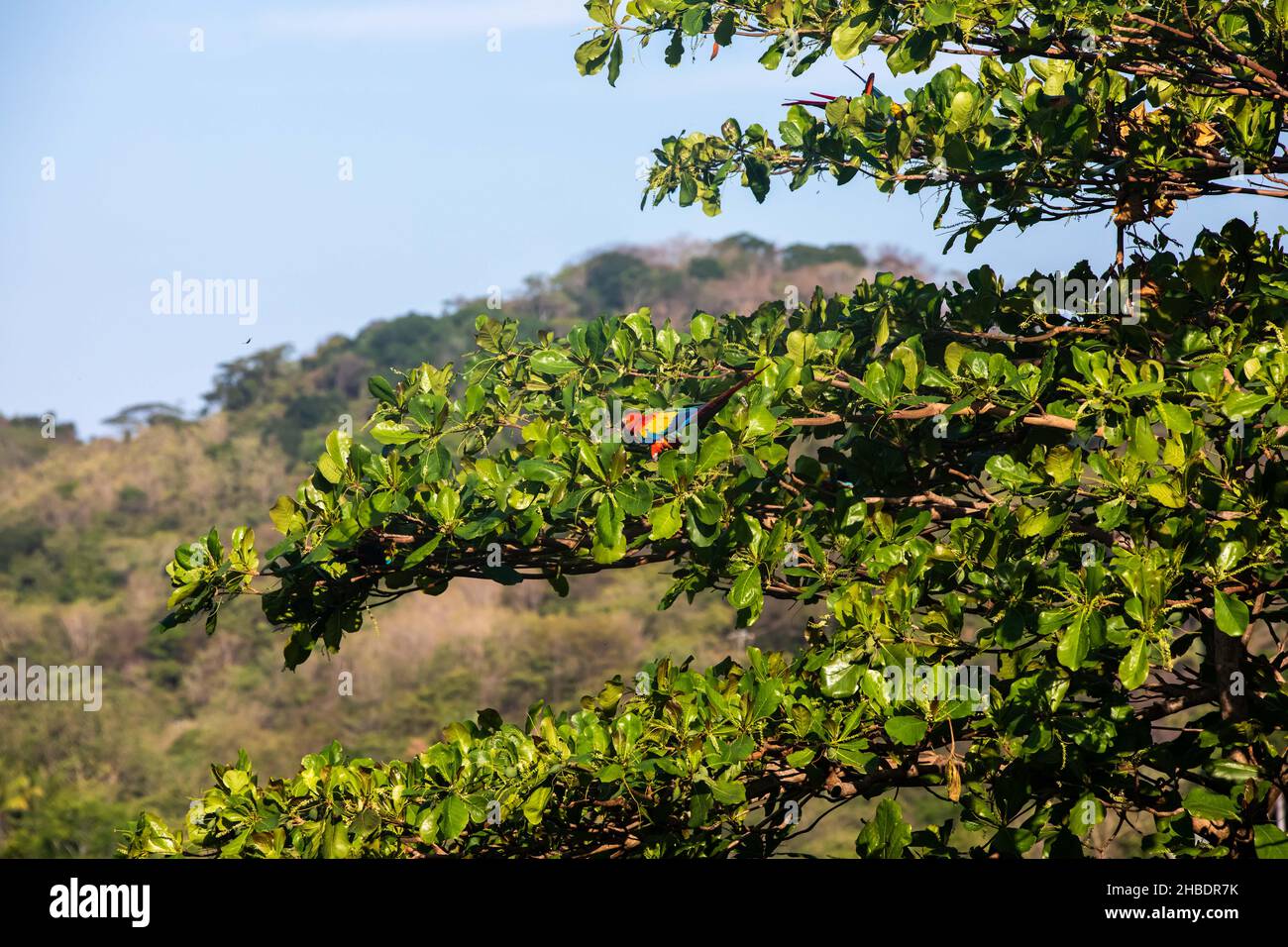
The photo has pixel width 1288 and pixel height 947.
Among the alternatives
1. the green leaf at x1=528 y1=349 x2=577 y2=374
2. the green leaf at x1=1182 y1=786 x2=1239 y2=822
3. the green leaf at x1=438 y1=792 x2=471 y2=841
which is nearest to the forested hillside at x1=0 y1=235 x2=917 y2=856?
the green leaf at x1=528 y1=349 x2=577 y2=374

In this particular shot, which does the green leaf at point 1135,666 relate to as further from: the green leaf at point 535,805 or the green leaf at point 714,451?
the green leaf at point 535,805

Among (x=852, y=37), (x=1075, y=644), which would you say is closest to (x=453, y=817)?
(x=1075, y=644)

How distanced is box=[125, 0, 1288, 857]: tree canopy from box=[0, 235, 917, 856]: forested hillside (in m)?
12.9

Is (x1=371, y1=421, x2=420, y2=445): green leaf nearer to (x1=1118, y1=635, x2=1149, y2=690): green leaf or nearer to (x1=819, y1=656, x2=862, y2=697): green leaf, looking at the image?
(x1=819, y1=656, x2=862, y2=697): green leaf

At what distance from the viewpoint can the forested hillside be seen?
25.9 m

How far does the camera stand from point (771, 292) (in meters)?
51.6

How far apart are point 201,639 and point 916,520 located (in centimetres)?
3119

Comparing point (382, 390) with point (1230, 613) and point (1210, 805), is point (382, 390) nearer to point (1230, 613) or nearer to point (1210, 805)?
point (1230, 613)

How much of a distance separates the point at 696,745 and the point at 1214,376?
1.77 metres

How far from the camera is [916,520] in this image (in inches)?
157

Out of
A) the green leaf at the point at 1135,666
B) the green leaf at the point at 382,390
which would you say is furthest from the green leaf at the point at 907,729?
the green leaf at the point at 382,390
